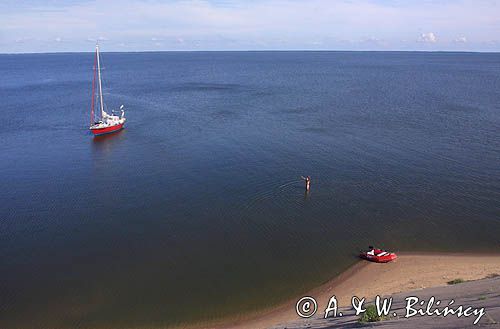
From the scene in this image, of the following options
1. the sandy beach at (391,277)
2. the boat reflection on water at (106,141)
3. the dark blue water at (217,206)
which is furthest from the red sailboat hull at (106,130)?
the sandy beach at (391,277)

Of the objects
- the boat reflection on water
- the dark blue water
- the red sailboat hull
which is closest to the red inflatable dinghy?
the dark blue water

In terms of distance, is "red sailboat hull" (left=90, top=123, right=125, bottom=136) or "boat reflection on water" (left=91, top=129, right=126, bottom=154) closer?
"boat reflection on water" (left=91, top=129, right=126, bottom=154)

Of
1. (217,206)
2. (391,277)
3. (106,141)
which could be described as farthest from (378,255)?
(106,141)

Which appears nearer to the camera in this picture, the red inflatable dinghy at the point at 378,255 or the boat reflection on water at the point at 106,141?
the red inflatable dinghy at the point at 378,255

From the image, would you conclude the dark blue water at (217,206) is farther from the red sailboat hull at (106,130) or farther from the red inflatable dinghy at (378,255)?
the red sailboat hull at (106,130)

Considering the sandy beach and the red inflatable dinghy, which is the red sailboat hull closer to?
the sandy beach

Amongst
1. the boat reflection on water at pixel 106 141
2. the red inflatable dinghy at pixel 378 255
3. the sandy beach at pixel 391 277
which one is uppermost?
the boat reflection on water at pixel 106 141

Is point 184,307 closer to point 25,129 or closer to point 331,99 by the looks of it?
point 25,129
